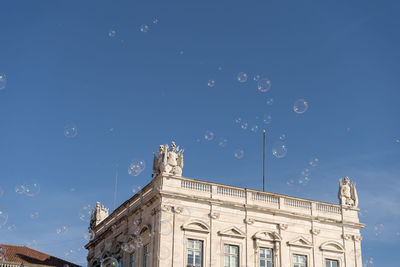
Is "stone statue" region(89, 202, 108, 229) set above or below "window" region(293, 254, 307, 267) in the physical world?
above

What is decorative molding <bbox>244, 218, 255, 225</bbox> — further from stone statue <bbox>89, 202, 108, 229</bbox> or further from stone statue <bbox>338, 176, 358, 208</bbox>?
stone statue <bbox>89, 202, 108, 229</bbox>

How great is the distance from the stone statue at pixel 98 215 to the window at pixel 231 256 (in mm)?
15932

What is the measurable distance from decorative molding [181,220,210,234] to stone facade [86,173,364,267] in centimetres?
7

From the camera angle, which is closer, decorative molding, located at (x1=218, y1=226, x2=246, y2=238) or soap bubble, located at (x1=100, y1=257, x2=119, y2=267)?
decorative molding, located at (x1=218, y1=226, x2=246, y2=238)

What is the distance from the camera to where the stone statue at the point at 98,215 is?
6203 centimetres

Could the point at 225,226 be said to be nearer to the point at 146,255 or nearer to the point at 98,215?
the point at 146,255

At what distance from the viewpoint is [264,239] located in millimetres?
50969

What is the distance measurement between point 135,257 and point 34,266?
22.7ft

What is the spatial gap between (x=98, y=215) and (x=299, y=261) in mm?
18848

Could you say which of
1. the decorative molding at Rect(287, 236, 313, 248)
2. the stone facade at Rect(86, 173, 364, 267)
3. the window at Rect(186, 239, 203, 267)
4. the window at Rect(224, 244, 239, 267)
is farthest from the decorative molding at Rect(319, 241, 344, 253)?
the window at Rect(186, 239, 203, 267)

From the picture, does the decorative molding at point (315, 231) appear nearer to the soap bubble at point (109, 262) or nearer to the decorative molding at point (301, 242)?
the decorative molding at point (301, 242)

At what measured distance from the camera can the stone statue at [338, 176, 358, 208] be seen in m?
55.5

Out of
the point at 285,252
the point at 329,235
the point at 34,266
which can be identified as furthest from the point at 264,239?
the point at 34,266

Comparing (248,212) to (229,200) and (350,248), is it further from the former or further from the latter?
(350,248)
